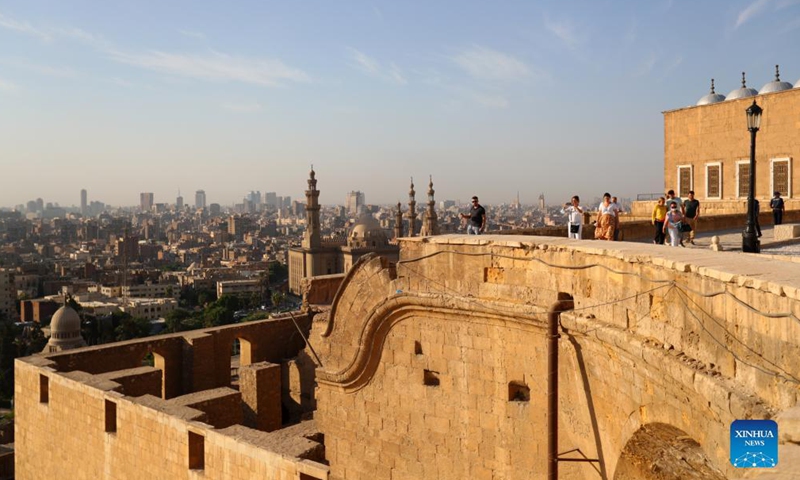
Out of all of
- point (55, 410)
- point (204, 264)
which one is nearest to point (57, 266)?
point (204, 264)

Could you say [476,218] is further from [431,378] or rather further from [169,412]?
[169,412]

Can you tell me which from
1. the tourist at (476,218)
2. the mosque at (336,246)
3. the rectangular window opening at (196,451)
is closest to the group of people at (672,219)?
the tourist at (476,218)

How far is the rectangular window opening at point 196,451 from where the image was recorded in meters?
8.62

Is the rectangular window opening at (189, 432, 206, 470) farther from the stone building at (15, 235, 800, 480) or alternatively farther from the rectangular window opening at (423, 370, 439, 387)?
the rectangular window opening at (423, 370, 439, 387)

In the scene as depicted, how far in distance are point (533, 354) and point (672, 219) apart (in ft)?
12.4

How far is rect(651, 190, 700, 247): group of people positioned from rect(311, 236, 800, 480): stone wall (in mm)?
2887

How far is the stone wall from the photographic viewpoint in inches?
144

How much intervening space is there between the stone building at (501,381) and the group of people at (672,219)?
2.93m

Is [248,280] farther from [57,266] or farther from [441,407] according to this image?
[441,407]

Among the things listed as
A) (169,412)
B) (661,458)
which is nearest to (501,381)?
(661,458)

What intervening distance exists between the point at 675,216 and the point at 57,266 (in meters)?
127

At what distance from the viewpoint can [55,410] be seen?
37.2 ft

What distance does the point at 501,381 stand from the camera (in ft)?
21.5

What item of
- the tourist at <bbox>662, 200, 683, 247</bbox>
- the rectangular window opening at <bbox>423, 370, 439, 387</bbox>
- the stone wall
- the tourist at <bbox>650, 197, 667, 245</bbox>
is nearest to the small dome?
the stone wall
